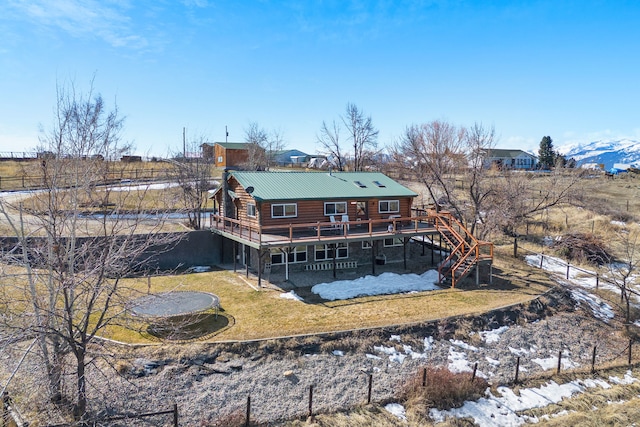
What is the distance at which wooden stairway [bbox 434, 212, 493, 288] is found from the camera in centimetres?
2092

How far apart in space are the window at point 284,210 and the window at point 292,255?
5.83ft

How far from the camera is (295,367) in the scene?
43.2 ft

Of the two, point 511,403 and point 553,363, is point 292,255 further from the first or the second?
point 553,363

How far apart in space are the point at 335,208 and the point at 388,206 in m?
3.43

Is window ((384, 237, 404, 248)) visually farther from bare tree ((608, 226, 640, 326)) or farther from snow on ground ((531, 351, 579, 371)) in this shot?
snow on ground ((531, 351, 579, 371))

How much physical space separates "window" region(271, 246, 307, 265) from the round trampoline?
5494 mm

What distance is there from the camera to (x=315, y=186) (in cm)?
2380


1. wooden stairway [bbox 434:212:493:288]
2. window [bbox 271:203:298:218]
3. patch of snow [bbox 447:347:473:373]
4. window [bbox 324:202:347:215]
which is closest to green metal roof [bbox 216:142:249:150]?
window [bbox 324:202:347:215]

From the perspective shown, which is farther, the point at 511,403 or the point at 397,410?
the point at 511,403

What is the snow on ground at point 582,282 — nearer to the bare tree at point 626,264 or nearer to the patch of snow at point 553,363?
the bare tree at point 626,264

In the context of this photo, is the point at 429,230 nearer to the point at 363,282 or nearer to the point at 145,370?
the point at 363,282

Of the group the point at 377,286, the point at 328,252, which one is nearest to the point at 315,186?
the point at 328,252

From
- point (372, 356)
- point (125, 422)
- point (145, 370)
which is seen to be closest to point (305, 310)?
point (372, 356)

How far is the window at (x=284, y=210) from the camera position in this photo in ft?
71.8
